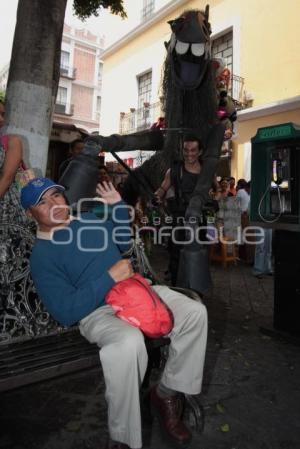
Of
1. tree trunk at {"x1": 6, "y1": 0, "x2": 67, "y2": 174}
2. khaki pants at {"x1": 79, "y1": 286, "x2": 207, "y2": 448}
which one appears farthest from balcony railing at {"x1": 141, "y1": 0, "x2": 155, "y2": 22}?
khaki pants at {"x1": 79, "y1": 286, "x2": 207, "y2": 448}

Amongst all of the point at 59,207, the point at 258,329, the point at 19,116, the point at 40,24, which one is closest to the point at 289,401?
the point at 258,329

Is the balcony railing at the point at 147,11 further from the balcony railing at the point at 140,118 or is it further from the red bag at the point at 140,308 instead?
the red bag at the point at 140,308

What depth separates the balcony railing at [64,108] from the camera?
29562 millimetres

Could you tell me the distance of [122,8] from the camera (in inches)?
182

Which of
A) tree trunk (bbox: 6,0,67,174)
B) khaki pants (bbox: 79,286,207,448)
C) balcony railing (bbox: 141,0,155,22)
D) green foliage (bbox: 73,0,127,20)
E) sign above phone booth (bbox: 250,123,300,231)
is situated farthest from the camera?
balcony railing (bbox: 141,0,155,22)

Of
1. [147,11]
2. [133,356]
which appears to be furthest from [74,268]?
[147,11]

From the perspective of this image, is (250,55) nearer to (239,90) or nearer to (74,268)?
(239,90)

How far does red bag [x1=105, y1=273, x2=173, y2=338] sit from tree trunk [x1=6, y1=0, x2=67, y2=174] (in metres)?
1.85

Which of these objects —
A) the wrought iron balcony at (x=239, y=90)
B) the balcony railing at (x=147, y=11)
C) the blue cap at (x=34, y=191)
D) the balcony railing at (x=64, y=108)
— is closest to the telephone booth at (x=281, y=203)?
the blue cap at (x=34, y=191)

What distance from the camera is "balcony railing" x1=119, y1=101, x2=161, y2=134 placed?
1349 cm

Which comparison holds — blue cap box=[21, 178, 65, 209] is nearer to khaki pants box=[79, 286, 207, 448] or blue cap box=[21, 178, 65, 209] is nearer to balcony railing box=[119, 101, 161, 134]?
khaki pants box=[79, 286, 207, 448]

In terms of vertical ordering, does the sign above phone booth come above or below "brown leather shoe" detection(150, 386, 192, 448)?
above

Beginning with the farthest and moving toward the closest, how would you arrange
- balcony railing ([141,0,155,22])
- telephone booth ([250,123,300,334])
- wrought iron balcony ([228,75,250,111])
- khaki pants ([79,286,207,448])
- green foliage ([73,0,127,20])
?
balcony railing ([141,0,155,22])
wrought iron balcony ([228,75,250,111])
green foliage ([73,0,127,20])
telephone booth ([250,123,300,334])
khaki pants ([79,286,207,448])

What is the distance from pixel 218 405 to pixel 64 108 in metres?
30.8
